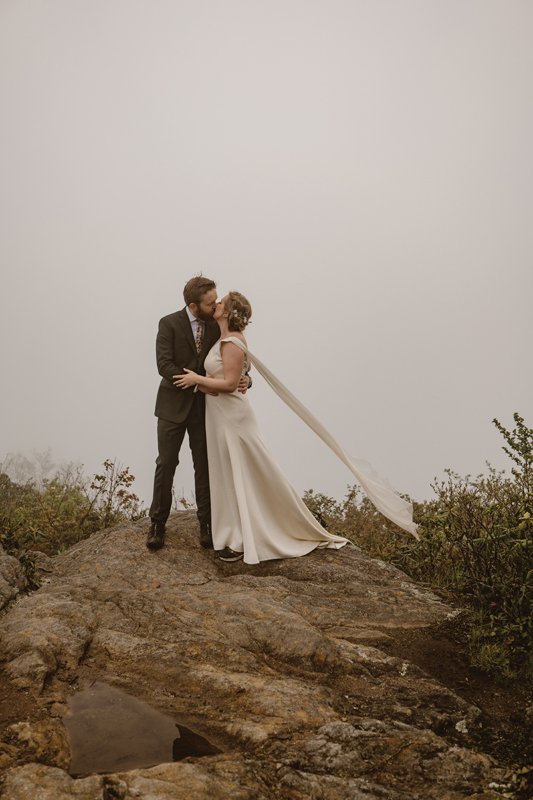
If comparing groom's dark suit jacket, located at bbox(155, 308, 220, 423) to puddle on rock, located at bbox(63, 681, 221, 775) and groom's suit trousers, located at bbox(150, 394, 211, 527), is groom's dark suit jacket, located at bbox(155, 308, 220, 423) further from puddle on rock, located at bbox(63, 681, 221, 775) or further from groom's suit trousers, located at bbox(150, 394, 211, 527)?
puddle on rock, located at bbox(63, 681, 221, 775)

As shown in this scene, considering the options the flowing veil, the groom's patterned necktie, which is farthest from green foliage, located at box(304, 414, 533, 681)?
the groom's patterned necktie

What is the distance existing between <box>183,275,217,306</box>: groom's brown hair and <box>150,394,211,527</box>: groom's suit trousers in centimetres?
106

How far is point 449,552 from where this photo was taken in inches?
280

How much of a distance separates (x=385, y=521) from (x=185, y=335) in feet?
15.1

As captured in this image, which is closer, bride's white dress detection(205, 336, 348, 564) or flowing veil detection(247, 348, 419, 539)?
bride's white dress detection(205, 336, 348, 564)

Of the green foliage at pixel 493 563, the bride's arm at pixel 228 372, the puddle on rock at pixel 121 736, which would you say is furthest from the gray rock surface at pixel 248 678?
the bride's arm at pixel 228 372

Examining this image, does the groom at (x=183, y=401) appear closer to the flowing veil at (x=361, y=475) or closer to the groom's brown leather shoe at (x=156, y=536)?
the groom's brown leather shoe at (x=156, y=536)

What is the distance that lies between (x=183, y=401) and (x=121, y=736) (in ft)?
13.1

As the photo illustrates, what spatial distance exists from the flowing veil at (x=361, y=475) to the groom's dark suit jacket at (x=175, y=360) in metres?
0.72

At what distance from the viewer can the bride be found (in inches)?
263

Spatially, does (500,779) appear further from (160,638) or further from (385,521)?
(385,521)

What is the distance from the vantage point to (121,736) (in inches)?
126

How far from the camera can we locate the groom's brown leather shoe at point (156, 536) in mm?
6500

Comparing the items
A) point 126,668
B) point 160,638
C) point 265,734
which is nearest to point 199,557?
point 160,638
